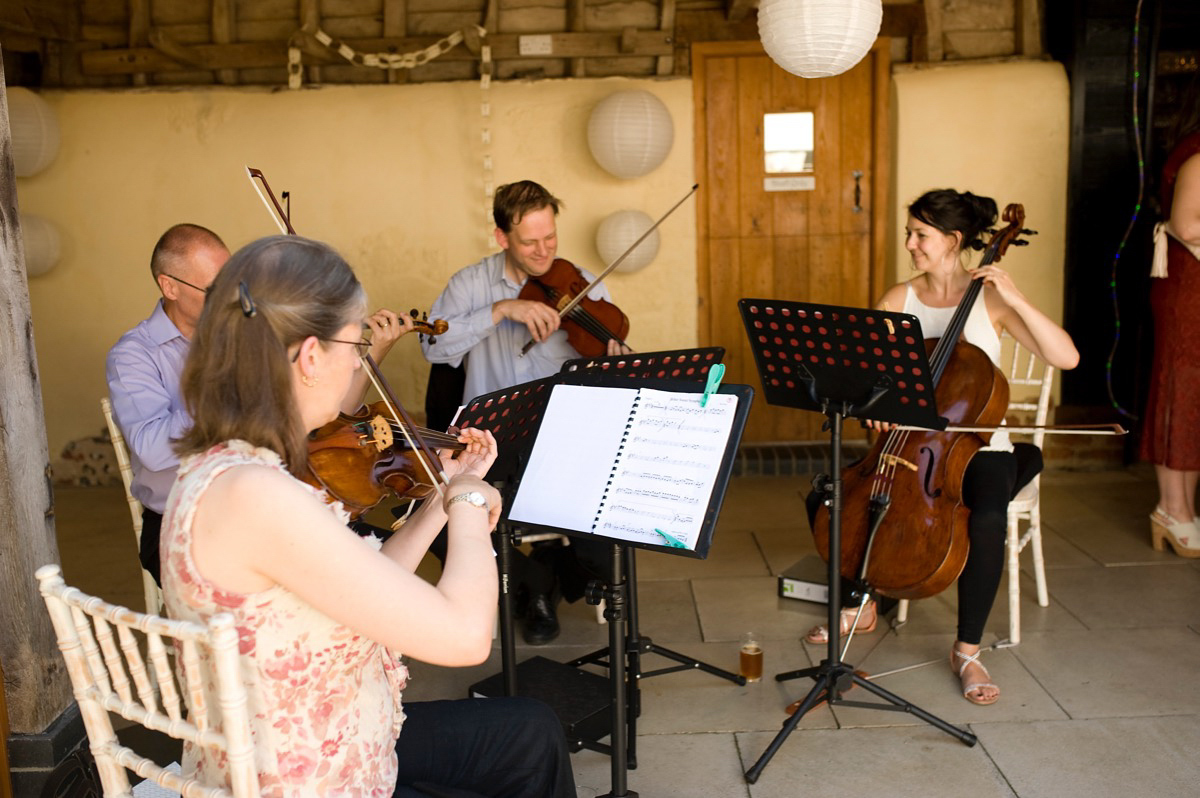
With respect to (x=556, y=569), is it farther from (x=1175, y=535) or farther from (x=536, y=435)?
(x=1175, y=535)

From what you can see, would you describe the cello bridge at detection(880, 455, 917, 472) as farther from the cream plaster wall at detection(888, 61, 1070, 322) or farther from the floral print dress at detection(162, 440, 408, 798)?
the cream plaster wall at detection(888, 61, 1070, 322)

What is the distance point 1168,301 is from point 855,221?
1.55 metres

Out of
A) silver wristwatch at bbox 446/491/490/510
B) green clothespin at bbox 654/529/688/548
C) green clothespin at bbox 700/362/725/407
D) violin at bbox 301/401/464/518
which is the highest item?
green clothespin at bbox 700/362/725/407

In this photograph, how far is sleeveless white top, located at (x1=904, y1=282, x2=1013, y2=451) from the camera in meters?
3.07

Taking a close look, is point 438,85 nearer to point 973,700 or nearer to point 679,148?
point 679,148

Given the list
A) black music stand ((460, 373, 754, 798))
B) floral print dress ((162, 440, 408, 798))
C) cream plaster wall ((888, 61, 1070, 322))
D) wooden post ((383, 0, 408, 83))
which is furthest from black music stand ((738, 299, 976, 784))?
wooden post ((383, 0, 408, 83))

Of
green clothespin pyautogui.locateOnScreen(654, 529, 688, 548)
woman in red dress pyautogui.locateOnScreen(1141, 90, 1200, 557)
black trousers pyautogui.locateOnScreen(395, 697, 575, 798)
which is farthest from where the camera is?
woman in red dress pyautogui.locateOnScreen(1141, 90, 1200, 557)

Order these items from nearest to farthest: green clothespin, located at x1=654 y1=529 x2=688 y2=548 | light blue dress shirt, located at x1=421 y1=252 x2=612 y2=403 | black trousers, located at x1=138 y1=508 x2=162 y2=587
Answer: green clothespin, located at x1=654 y1=529 x2=688 y2=548 < black trousers, located at x1=138 y1=508 x2=162 y2=587 < light blue dress shirt, located at x1=421 y1=252 x2=612 y2=403

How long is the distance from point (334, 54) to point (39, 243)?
1.57 m

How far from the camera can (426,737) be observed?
5.33ft

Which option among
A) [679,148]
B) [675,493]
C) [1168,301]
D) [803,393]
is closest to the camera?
[675,493]

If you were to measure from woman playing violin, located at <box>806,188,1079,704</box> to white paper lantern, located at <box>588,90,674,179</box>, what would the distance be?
1730 millimetres

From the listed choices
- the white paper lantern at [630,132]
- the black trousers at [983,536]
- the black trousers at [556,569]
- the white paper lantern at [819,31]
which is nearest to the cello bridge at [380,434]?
the black trousers at [556,569]

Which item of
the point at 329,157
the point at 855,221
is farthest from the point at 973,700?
the point at 329,157
